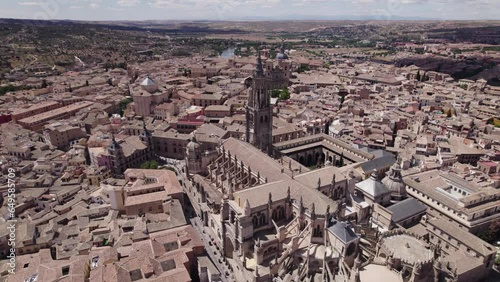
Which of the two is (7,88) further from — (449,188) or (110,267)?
(449,188)

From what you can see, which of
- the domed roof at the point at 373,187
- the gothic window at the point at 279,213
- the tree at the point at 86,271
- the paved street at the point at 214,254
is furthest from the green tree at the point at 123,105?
the domed roof at the point at 373,187

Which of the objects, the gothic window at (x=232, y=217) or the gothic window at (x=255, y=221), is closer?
the gothic window at (x=255, y=221)

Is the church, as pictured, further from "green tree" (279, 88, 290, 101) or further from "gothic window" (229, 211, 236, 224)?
"green tree" (279, 88, 290, 101)

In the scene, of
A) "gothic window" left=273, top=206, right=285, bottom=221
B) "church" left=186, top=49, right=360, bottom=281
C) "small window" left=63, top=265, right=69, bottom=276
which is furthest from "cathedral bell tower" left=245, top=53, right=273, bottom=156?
"small window" left=63, top=265, right=69, bottom=276

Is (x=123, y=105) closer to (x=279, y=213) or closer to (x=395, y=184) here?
(x=279, y=213)

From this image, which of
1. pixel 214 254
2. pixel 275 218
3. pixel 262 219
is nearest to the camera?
pixel 262 219

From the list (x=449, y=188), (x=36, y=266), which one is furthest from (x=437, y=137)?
(x=36, y=266)

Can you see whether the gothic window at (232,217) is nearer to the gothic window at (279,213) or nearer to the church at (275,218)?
the church at (275,218)

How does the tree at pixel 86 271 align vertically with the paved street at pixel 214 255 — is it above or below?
above

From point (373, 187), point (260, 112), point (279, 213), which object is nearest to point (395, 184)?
point (373, 187)
